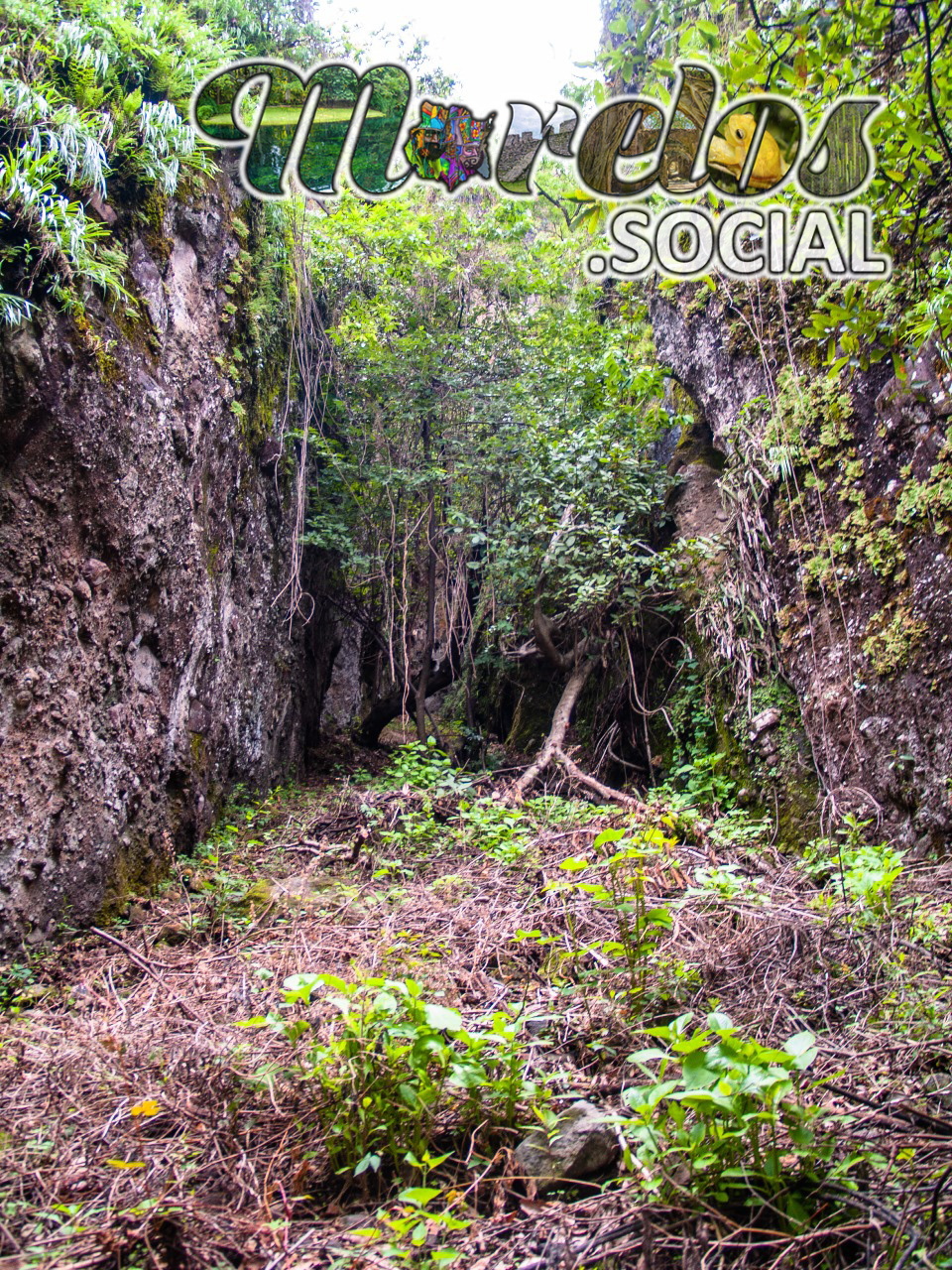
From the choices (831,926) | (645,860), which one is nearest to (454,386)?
(645,860)

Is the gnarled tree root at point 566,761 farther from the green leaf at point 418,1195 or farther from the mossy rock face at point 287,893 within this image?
the green leaf at point 418,1195

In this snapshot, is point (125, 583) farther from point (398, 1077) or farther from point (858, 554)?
point (858, 554)

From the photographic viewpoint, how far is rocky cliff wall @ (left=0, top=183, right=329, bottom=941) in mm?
3082

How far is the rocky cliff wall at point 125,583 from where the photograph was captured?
3.08 m

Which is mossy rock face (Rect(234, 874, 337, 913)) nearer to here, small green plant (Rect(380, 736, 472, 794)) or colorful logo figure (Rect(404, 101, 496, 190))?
small green plant (Rect(380, 736, 472, 794))

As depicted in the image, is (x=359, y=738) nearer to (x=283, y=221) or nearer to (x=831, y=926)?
(x=283, y=221)

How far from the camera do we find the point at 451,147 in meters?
5.62

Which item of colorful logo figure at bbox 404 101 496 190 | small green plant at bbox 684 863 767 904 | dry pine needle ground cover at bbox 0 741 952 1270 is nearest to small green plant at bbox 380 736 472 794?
dry pine needle ground cover at bbox 0 741 952 1270

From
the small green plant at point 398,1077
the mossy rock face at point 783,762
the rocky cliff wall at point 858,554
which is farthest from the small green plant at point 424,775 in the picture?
the small green plant at point 398,1077

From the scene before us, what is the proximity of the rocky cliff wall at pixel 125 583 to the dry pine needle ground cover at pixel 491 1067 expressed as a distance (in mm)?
530

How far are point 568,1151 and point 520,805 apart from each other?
3703mm

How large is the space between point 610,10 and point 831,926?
9.38m

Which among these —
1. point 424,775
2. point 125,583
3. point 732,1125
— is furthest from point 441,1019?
point 424,775

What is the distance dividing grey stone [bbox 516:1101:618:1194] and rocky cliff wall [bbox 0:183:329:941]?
241 cm
